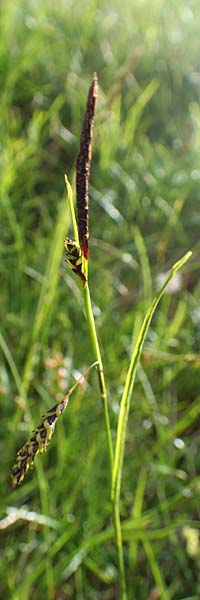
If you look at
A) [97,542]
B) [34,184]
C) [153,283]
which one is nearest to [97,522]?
[97,542]

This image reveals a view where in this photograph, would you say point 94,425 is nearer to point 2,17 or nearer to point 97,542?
point 97,542

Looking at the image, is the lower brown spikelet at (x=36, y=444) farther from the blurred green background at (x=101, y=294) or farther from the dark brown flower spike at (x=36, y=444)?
the blurred green background at (x=101, y=294)

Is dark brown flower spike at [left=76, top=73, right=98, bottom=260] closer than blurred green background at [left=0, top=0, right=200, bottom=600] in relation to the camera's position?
Yes

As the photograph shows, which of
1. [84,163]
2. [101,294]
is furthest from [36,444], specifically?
[101,294]

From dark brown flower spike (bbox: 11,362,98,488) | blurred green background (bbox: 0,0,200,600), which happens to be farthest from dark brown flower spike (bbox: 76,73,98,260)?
blurred green background (bbox: 0,0,200,600)

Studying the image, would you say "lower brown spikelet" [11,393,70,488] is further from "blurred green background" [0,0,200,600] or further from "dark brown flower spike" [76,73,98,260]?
"blurred green background" [0,0,200,600]

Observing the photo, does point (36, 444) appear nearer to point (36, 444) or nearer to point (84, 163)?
point (36, 444)

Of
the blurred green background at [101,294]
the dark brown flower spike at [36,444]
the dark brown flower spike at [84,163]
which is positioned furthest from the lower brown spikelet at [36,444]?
the blurred green background at [101,294]

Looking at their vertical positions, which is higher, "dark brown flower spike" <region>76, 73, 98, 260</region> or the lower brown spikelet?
"dark brown flower spike" <region>76, 73, 98, 260</region>
